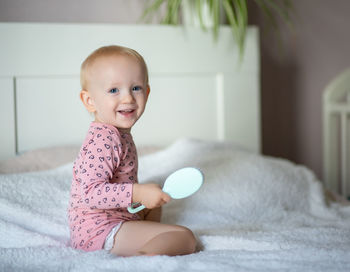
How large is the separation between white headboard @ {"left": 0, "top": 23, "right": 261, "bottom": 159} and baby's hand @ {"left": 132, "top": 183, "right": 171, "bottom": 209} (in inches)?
27.8

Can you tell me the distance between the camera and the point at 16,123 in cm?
138

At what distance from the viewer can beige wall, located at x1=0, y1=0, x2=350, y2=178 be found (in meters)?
2.16

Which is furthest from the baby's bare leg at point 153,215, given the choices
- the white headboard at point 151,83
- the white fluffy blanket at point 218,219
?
the white headboard at point 151,83

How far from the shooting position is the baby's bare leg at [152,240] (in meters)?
0.83

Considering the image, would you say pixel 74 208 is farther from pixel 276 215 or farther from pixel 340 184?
pixel 340 184

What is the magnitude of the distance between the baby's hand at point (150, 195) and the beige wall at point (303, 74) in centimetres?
147

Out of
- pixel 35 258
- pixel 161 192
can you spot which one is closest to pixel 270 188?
pixel 161 192

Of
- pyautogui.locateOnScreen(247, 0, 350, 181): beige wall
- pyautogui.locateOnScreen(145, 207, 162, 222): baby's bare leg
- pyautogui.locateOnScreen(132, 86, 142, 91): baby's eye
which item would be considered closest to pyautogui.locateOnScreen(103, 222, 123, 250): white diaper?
pyautogui.locateOnScreen(145, 207, 162, 222): baby's bare leg

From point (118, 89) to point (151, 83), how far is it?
70 centimetres

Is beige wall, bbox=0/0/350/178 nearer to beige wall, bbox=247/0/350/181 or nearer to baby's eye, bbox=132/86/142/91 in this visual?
beige wall, bbox=247/0/350/181

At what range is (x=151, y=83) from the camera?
5.17 ft

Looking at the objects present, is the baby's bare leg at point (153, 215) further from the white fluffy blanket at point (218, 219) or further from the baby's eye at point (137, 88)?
the baby's eye at point (137, 88)

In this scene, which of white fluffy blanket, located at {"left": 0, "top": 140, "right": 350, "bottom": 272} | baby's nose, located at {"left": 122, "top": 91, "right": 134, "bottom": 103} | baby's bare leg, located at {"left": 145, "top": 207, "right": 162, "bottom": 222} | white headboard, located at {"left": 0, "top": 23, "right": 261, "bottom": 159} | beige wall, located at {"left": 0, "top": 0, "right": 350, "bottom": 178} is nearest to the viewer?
white fluffy blanket, located at {"left": 0, "top": 140, "right": 350, "bottom": 272}

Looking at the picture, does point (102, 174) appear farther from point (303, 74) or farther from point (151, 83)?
point (303, 74)
